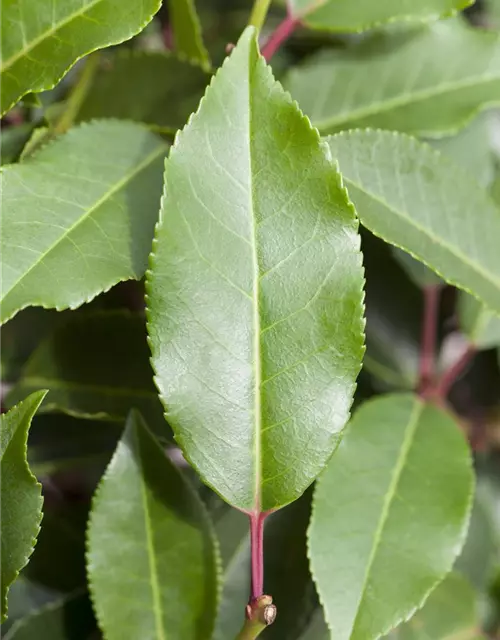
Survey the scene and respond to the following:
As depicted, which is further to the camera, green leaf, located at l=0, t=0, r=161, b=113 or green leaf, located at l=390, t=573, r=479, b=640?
green leaf, located at l=390, t=573, r=479, b=640

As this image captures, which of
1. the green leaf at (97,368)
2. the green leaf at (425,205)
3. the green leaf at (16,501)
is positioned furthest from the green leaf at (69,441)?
the green leaf at (425,205)

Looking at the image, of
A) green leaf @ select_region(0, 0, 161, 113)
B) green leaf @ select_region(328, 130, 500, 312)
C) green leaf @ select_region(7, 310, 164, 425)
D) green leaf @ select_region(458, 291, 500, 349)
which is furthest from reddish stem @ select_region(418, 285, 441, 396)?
green leaf @ select_region(0, 0, 161, 113)

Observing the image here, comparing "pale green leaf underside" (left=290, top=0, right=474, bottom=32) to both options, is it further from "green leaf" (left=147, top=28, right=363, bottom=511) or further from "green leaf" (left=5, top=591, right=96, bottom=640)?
"green leaf" (left=5, top=591, right=96, bottom=640)

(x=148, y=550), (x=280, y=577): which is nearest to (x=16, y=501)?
(x=148, y=550)

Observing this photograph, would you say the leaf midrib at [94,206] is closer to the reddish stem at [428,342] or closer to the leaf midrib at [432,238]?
the leaf midrib at [432,238]

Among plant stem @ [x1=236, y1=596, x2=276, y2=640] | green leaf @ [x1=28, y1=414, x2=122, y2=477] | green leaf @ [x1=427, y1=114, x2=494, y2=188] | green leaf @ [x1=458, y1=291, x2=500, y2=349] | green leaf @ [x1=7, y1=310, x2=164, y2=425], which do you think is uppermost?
green leaf @ [x1=427, y1=114, x2=494, y2=188]

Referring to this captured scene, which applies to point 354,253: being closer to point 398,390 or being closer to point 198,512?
point 198,512
